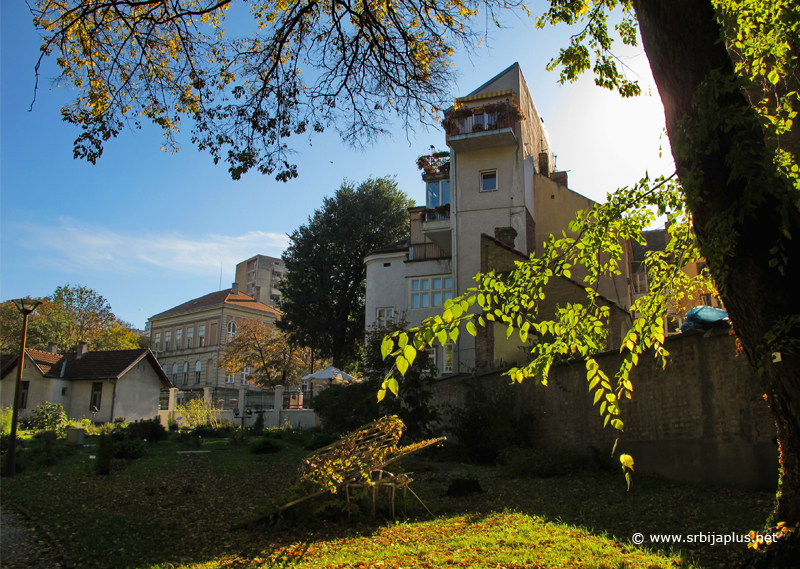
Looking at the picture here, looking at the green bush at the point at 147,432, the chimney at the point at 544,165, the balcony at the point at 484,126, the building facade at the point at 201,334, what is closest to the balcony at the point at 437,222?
the balcony at the point at 484,126

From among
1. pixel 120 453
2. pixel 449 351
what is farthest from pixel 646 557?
pixel 449 351

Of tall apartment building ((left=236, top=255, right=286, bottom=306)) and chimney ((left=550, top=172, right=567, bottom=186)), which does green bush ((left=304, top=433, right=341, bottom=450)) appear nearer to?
chimney ((left=550, top=172, right=567, bottom=186))

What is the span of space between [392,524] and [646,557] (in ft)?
10.6

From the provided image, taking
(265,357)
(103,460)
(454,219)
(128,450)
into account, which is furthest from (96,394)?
(454,219)

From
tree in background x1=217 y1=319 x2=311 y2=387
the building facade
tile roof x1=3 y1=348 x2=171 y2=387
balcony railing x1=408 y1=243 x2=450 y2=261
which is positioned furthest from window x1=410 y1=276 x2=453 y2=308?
the building facade

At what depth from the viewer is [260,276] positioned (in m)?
80.6

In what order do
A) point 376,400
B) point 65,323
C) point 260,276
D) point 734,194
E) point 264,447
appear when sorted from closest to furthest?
point 734,194 < point 376,400 < point 264,447 < point 65,323 < point 260,276

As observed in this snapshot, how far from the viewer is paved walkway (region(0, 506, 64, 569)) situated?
5.56 m

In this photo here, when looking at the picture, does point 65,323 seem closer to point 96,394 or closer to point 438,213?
point 96,394

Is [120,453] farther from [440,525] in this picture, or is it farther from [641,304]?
[641,304]

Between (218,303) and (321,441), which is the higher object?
(218,303)

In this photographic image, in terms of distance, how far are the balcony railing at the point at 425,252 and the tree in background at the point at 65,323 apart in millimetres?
39334

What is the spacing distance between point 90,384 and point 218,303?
101 feet

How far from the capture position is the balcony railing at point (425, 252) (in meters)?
26.7
